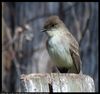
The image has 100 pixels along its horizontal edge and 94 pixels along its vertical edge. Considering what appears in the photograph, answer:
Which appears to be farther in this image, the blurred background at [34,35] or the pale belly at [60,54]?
the blurred background at [34,35]

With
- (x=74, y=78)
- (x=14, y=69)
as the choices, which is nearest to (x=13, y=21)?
(x=14, y=69)

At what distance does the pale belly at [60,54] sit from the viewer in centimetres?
641

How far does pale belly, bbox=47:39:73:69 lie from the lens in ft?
21.0

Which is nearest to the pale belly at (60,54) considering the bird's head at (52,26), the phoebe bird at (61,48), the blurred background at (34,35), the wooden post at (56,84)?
the phoebe bird at (61,48)

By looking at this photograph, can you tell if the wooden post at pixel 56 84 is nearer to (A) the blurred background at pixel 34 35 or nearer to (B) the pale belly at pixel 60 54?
(B) the pale belly at pixel 60 54

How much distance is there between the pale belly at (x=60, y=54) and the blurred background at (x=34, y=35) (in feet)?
5.46

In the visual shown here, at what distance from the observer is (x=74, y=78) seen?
436 centimetres

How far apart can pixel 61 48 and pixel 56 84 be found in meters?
2.15

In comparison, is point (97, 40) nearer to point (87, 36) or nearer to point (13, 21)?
point (87, 36)

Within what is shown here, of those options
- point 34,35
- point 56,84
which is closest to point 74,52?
point 56,84

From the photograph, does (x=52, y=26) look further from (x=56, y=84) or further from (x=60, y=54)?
(x=56, y=84)

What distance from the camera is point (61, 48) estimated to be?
6430mm

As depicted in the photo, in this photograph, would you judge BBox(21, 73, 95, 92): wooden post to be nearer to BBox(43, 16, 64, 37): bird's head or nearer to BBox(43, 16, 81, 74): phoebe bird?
BBox(43, 16, 81, 74): phoebe bird

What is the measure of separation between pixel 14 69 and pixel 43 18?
1009 millimetres
